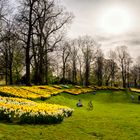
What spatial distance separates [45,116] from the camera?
13.4 metres

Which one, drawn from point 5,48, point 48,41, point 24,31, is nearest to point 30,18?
point 24,31

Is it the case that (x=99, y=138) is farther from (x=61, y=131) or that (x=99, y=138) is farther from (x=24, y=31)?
(x=24, y=31)

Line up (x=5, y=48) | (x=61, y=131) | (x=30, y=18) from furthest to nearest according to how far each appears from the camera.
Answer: (x=5, y=48)
(x=30, y=18)
(x=61, y=131)

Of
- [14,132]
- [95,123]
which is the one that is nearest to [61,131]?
[14,132]

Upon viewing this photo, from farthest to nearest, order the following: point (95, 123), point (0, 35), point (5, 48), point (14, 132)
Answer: point (5, 48), point (0, 35), point (95, 123), point (14, 132)

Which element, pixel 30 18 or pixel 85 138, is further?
pixel 30 18

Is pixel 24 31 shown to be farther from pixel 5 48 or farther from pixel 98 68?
pixel 98 68

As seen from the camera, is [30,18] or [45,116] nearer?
[45,116]

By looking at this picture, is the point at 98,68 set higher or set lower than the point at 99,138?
higher

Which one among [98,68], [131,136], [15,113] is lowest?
[131,136]

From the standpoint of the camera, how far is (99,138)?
448 inches

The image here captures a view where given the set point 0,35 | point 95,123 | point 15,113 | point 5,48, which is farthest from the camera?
point 5,48

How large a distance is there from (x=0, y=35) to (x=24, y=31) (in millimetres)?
10145

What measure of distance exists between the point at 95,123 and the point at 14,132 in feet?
16.2
